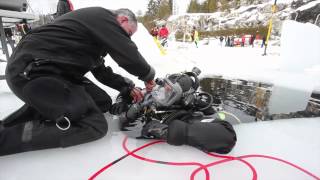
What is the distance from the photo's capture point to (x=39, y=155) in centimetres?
159

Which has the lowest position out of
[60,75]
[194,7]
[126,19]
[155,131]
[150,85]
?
[155,131]

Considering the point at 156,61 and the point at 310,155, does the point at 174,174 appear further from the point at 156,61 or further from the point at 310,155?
the point at 156,61

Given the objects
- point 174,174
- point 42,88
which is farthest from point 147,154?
point 42,88

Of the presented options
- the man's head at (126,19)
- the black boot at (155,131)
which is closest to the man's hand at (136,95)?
the black boot at (155,131)

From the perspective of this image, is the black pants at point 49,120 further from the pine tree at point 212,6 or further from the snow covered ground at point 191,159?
the pine tree at point 212,6

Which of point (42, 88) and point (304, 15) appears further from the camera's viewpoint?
point (304, 15)

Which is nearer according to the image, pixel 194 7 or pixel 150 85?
pixel 150 85

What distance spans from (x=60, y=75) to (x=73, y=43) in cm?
25

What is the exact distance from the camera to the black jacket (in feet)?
5.38

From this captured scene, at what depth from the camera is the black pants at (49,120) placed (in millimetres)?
1562

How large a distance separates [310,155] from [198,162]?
778mm

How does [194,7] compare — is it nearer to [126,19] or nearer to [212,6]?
[212,6]

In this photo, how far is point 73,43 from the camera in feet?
5.53

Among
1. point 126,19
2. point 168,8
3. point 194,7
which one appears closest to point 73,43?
point 126,19
